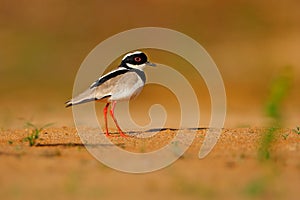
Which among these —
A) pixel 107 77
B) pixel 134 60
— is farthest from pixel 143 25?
pixel 107 77

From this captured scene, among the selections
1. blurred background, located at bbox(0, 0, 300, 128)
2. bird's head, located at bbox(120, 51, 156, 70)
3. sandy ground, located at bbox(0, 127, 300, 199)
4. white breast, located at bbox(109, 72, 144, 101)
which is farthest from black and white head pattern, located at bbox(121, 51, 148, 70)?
blurred background, located at bbox(0, 0, 300, 128)

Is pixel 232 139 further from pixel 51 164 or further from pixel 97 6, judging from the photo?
pixel 97 6

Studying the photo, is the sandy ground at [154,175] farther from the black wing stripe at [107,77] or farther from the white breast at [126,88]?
the black wing stripe at [107,77]

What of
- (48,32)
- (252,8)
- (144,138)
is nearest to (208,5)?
(252,8)

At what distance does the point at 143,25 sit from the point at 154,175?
23.4 metres

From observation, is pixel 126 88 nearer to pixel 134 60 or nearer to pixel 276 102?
pixel 134 60

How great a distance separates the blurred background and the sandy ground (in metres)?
13.9

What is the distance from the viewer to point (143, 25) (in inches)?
1172

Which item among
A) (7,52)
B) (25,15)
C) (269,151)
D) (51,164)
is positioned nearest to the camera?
(51,164)

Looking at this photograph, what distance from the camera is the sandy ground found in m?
5.93

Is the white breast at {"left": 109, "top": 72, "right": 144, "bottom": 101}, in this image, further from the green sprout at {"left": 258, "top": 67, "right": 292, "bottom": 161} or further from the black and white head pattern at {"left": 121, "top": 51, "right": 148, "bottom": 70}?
the green sprout at {"left": 258, "top": 67, "right": 292, "bottom": 161}

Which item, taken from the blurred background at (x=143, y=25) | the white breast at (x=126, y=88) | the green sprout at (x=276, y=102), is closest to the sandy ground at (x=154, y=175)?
the green sprout at (x=276, y=102)

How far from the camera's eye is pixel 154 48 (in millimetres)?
28094

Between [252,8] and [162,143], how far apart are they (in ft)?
76.7
